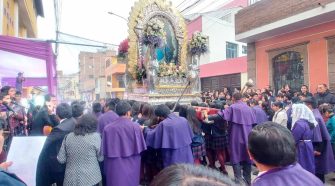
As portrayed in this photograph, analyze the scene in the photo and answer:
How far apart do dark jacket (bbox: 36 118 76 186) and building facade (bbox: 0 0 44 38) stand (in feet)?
13.4

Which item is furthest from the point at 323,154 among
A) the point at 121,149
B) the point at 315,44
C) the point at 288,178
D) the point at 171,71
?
the point at 315,44

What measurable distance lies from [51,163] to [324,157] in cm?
437

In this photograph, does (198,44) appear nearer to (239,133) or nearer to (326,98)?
(326,98)

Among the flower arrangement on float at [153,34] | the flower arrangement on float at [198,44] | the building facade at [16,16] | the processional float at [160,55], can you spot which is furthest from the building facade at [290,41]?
the building facade at [16,16]

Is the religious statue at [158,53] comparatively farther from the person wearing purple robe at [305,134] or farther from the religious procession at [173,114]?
the person wearing purple robe at [305,134]

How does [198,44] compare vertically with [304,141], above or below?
above

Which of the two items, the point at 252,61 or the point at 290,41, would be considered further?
the point at 252,61

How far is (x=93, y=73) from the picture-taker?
45.8 meters

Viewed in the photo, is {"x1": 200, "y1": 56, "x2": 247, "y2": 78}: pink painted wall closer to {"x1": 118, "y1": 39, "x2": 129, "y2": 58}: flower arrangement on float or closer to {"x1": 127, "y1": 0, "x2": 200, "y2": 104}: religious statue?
{"x1": 127, "y1": 0, "x2": 200, "y2": 104}: religious statue

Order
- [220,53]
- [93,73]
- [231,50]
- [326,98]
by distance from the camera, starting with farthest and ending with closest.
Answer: [93,73], [231,50], [220,53], [326,98]

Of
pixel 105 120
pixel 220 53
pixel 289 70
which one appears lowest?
pixel 105 120

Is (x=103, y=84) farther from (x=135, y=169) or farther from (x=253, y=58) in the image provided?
(x=135, y=169)

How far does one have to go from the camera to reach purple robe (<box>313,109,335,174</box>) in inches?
195

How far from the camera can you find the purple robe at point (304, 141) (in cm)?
452
